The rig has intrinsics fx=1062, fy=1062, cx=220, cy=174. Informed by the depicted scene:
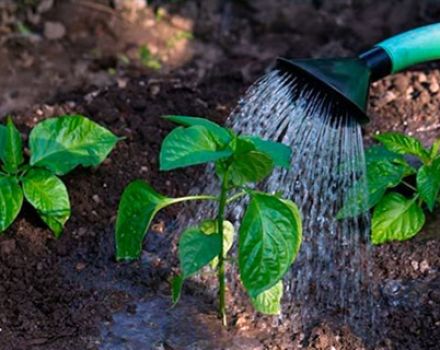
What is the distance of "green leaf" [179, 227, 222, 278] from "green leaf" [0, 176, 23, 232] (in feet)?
1.55

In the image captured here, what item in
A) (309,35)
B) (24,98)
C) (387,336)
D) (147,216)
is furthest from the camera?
(309,35)

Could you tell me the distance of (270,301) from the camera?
2059 mm

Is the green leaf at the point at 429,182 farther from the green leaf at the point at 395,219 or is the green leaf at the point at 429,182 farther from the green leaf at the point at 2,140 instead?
the green leaf at the point at 2,140

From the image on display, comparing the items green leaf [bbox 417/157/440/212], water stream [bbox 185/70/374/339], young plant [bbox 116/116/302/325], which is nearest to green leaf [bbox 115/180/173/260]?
young plant [bbox 116/116/302/325]

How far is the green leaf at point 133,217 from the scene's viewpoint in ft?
6.45

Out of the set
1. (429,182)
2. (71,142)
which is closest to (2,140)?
(71,142)

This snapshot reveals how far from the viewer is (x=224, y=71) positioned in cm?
303

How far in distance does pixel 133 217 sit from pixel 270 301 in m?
0.32

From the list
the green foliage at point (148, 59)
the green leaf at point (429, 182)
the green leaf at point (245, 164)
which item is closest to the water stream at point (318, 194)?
the green leaf at point (429, 182)

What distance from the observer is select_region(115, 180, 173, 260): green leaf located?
197 cm

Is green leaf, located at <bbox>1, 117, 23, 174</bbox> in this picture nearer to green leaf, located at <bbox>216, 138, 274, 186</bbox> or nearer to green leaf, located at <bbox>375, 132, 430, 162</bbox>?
green leaf, located at <bbox>216, 138, 274, 186</bbox>

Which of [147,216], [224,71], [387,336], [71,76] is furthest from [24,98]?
[387,336]

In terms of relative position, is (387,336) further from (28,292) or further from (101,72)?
(101,72)

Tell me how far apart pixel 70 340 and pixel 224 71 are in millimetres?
1138
